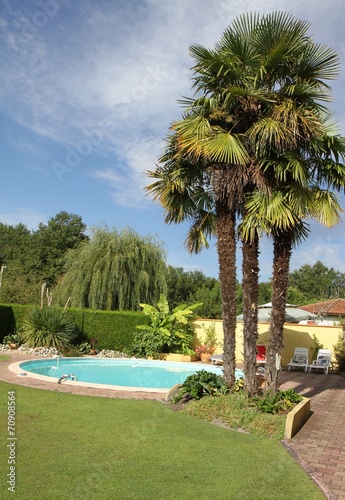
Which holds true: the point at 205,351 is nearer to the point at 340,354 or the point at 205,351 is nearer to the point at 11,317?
the point at 340,354

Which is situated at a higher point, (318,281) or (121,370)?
(318,281)

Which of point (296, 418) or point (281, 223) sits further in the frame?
point (281, 223)

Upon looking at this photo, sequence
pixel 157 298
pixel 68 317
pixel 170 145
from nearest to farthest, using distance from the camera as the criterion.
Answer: pixel 170 145 → pixel 68 317 → pixel 157 298

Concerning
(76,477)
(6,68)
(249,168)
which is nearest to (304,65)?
(249,168)

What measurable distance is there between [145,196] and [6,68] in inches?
201

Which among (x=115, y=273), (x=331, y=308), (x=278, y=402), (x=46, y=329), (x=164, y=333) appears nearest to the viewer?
(x=278, y=402)

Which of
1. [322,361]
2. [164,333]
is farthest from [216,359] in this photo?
[322,361]

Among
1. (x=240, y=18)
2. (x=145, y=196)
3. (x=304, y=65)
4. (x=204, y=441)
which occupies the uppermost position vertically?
(x=240, y=18)

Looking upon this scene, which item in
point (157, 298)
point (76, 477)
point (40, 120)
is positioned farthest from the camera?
point (157, 298)

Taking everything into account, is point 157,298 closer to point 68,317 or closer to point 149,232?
point 149,232

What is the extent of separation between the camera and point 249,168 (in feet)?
30.9

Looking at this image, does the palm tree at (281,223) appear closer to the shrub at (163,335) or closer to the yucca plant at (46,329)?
the shrub at (163,335)

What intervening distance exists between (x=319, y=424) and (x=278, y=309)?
8.38 ft

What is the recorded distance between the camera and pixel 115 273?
2384 cm
